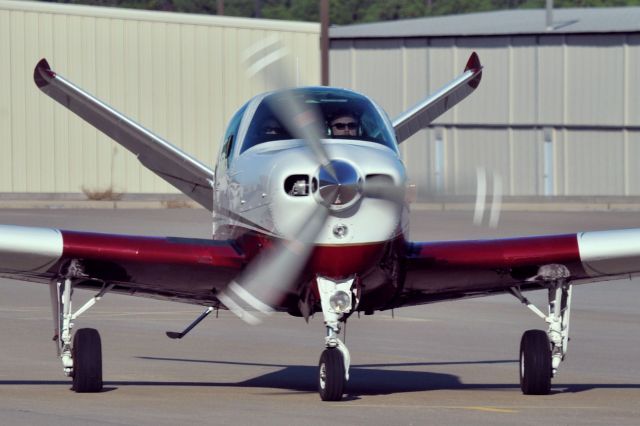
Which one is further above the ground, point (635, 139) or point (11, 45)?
point (11, 45)

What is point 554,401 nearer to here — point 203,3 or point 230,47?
point 230,47

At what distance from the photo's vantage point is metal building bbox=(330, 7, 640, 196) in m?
47.5

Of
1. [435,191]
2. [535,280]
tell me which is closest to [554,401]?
[535,280]

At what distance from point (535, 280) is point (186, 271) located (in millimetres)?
2927

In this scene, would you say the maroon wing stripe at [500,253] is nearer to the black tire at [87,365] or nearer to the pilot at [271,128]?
the pilot at [271,128]

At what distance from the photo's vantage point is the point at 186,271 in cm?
1120

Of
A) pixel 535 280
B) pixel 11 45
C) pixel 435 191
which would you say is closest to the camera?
pixel 435 191

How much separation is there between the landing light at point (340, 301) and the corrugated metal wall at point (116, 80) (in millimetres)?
34664

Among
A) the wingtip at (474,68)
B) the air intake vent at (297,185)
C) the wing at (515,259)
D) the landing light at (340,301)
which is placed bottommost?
the landing light at (340,301)

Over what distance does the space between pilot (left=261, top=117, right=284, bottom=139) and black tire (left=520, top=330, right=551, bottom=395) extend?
2737mm

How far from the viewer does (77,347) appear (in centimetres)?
1154

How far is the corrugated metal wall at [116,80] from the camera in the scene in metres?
44.2

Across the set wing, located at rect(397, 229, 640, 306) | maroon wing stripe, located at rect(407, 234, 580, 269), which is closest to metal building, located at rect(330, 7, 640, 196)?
wing, located at rect(397, 229, 640, 306)

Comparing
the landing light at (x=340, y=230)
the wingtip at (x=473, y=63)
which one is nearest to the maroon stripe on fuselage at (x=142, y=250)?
the landing light at (x=340, y=230)
